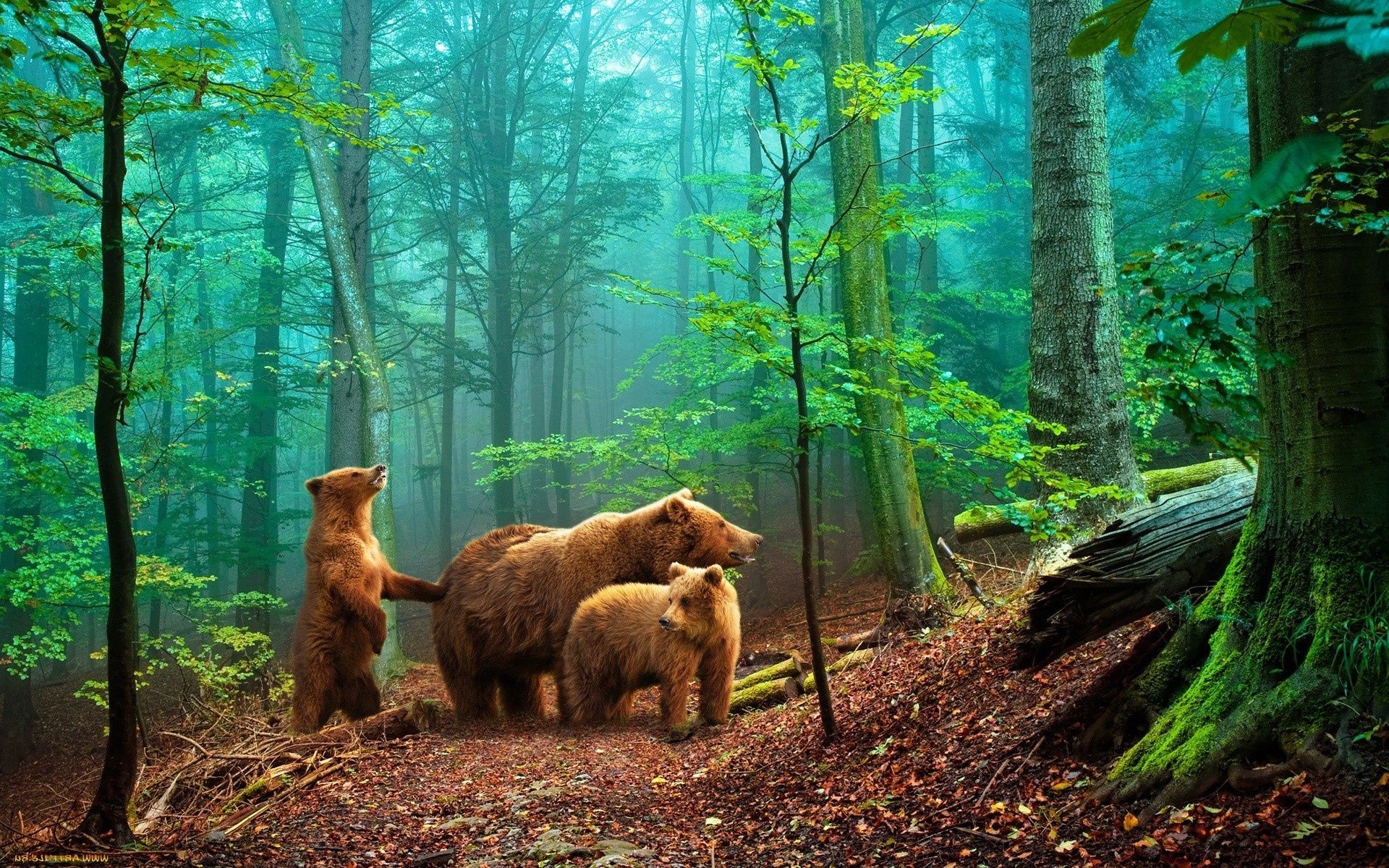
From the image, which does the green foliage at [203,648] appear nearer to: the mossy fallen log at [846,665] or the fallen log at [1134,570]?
the mossy fallen log at [846,665]

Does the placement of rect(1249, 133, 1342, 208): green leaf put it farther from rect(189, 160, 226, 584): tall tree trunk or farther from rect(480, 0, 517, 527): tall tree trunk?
rect(480, 0, 517, 527): tall tree trunk

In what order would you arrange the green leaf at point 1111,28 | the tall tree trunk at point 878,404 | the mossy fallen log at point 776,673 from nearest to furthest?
1. the green leaf at point 1111,28
2. the mossy fallen log at point 776,673
3. the tall tree trunk at point 878,404

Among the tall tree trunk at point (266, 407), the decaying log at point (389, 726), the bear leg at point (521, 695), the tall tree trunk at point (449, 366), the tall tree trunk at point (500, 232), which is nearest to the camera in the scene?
the decaying log at point (389, 726)

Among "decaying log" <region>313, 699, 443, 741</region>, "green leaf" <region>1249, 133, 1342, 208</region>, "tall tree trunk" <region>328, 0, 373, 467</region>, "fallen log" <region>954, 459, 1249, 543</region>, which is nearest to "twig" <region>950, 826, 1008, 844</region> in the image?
"fallen log" <region>954, 459, 1249, 543</region>

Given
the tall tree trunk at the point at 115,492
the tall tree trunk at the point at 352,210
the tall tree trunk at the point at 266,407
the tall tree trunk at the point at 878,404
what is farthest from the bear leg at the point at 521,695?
the tall tree trunk at the point at 266,407

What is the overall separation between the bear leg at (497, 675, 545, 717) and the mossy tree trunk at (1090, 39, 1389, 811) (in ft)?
19.4

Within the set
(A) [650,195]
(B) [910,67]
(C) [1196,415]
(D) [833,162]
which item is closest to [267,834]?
(C) [1196,415]

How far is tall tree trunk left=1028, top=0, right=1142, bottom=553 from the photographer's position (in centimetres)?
630

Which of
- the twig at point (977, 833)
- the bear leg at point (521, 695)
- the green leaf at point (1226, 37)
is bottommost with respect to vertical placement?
the bear leg at point (521, 695)

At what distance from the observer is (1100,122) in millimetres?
6566

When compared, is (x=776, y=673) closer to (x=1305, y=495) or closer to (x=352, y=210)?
(x=1305, y=495)

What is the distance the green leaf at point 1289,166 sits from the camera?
90 centimetres

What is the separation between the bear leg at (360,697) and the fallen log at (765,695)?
3.18 meters

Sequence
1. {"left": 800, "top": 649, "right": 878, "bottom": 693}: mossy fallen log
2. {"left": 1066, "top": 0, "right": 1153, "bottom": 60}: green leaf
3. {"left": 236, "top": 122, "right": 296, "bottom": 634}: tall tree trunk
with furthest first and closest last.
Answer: {"left": 236, "top": 122, "right": 296, "bottom": 634}: tall tree trunk, {"left": 800, "top": 649, "right": 878, "bottom": 693}: mossy fallen log, {"left": 1066, "top": 0, "right": 1153, "bottom": 60}: green leaf
